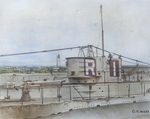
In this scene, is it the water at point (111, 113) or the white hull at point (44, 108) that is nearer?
A: the white hull at point (44, 108)

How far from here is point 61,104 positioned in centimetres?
1172

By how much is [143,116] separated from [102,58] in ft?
16.1

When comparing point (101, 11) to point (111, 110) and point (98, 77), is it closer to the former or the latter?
point (98, 77)

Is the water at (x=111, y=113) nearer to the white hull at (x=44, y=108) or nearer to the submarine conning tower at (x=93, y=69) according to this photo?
the white hull at (x=44, y=108)

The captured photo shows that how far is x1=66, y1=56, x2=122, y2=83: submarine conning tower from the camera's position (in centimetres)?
1320

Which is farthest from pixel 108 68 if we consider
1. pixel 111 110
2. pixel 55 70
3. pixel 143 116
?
pixel 55 70

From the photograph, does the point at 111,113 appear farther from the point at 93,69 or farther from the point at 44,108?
the point at 44,108

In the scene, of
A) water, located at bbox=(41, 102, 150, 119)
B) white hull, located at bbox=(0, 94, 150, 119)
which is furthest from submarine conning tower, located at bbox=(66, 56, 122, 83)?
water, located at bbox=(41, 102, 150, 119)

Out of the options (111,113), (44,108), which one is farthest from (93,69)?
(44,108)

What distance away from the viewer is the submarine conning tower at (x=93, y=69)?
43.3 feet

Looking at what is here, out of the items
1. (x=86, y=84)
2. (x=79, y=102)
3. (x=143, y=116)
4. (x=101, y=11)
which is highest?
(x=101, y=11)

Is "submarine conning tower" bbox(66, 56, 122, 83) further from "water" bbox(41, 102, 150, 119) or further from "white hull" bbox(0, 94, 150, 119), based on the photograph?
"water" bbox(41, 102, 150, 119)

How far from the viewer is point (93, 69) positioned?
534 inches

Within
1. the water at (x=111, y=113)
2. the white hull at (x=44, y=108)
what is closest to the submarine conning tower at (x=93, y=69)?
the white hull at (x=44, y=108)
